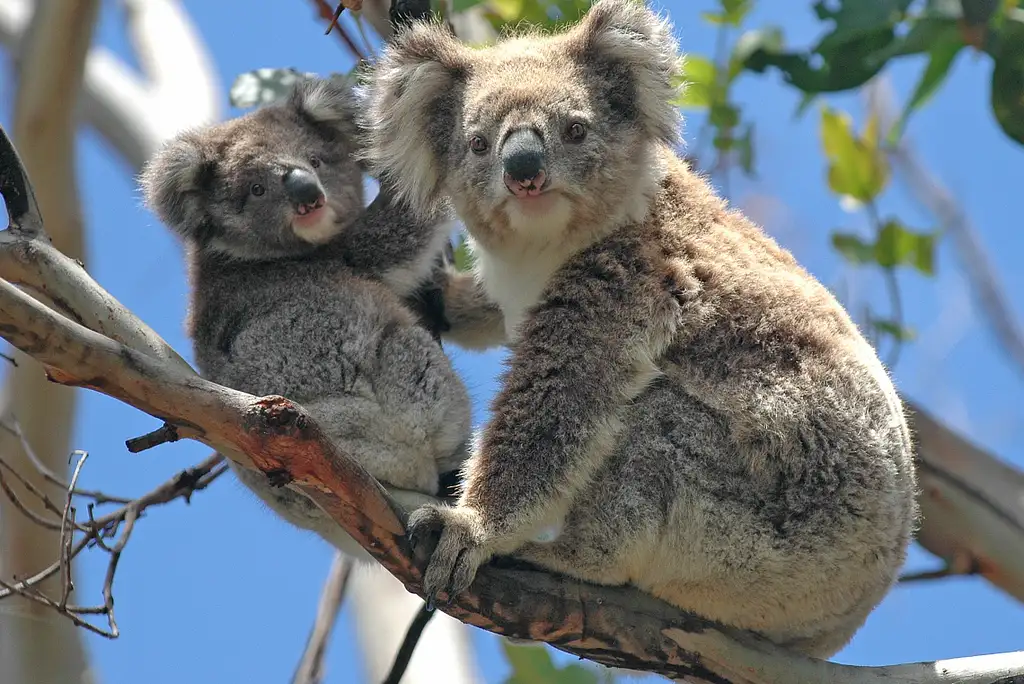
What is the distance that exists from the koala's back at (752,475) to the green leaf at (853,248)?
2.10 metres

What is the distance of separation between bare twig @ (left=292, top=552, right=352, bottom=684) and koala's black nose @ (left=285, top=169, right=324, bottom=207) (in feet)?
6.60

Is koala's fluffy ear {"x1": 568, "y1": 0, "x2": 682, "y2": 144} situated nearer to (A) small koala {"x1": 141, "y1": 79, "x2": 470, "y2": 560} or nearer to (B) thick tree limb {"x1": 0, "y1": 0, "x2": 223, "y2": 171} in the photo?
(A) small koala {"x1": 141, "y1": 79, "x2": 470, "y2": 560}

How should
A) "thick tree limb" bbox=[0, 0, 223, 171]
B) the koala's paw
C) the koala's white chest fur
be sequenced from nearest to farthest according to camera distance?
the koala's paw, the koala's white chest fur, "thick tree limb" bbox=[0, 0, 223, 171]

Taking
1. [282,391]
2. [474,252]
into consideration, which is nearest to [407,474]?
[282,391]

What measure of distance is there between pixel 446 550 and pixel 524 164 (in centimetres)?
123

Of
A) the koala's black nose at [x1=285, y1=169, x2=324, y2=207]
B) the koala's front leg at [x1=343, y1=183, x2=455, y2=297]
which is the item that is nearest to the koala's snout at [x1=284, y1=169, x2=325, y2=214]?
the koala's black nose at [x1=285, y1=169, x2=324, y2=207]

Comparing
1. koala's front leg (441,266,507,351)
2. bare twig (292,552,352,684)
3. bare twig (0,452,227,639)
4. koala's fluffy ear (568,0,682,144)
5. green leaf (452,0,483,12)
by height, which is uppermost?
green leaf (452,0,483,12)

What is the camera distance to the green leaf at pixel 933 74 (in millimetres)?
4672

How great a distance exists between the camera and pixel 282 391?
13.1 feet

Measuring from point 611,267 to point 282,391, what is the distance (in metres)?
1.22

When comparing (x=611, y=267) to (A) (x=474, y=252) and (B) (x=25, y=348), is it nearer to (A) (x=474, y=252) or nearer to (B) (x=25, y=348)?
(A) (x=474, y=252)

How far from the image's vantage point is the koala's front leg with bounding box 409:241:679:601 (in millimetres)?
3365

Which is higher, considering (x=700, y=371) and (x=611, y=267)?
(x=611, y=267)

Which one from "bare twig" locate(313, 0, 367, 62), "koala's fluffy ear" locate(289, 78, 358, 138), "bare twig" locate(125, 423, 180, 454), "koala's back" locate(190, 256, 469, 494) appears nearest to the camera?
"bare twig" locate(125, 423, 180, 454)
